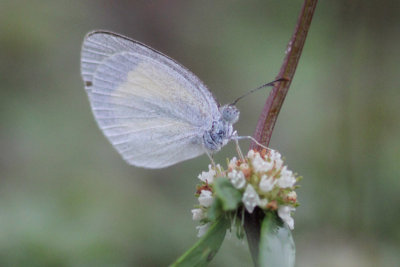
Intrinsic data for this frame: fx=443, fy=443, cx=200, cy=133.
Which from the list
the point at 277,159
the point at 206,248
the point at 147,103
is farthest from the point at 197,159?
the point at 206,248

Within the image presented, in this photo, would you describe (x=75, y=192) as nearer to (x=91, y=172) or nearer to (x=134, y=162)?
(x=91, y=172)

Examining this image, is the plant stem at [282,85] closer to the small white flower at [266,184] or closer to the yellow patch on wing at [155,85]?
the small white flower at [266,184]

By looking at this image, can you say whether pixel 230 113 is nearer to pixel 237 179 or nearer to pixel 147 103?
pixel 147 103

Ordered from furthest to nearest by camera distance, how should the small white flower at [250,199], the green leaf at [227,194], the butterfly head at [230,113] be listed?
1. the butterfly head at [230,113]
2. the small white flower at [250,199]
3. the green leaf at [227,194]

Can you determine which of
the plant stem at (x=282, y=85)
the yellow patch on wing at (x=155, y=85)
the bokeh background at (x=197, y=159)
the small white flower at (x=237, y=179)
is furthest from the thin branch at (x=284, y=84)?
the bokeh background at (x=197, y=159)

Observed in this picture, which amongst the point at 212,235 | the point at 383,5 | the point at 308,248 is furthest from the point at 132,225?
the point at 383,5

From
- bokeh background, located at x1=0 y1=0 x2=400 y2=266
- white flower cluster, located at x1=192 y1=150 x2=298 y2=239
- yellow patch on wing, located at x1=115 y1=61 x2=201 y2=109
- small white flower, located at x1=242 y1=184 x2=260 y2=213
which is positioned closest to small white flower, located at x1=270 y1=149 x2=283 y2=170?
white flower cluster, located at x1=192 y1=150 x2=298 y2=239
